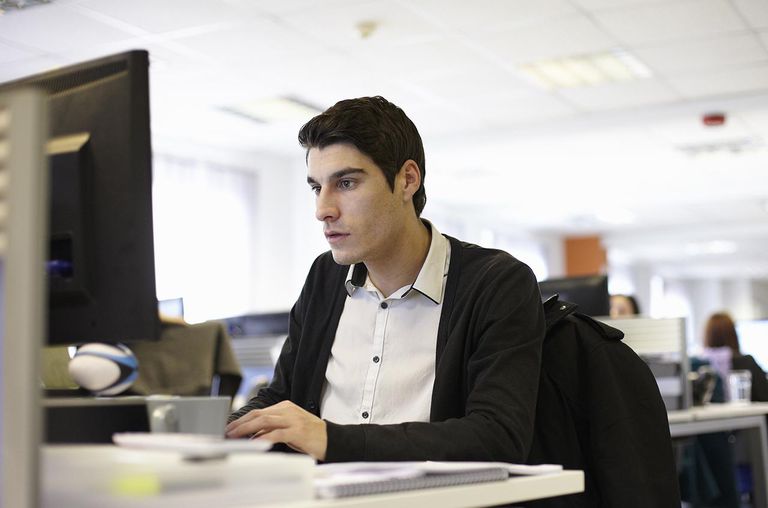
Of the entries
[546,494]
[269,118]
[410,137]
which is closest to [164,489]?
[546,494]

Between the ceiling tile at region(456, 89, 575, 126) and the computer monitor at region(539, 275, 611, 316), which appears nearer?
the computer monitor at region(539, 275, 611, 316)

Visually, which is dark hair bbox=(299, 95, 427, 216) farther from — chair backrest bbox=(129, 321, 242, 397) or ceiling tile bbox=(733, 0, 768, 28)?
ceiling tile bbox=(733, 0, 768, 28)

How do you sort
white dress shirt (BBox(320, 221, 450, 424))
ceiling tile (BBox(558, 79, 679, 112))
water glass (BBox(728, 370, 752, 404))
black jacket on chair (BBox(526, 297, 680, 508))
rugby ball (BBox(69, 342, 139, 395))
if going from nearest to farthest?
rugby ball (BBox(69, 342, 139, 395)) → black jacket on chair (BBox(526, 297, 680, 508)) → white dress shirt (BBox(320, 221, 450, 424)) → water glass (BBox(728, 370, 752, 404)) → ceiling tile (BBox(558, 79, 679, 112))

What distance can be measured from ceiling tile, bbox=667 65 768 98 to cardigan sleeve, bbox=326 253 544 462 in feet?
15.6

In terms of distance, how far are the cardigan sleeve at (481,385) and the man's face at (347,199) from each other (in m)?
0.18

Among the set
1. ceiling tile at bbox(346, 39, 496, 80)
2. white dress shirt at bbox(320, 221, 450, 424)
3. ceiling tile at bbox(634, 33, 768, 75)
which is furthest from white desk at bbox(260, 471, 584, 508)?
ceiling tile at bbox(634, 33, 768, 75)

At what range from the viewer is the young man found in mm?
1445

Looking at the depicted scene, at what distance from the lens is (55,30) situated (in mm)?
4789

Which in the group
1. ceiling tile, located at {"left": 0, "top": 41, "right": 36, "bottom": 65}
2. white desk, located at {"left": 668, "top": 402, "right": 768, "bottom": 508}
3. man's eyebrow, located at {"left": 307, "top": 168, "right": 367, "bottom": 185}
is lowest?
white desk, located at {"left": 668, "top": 402, "right": 768, "bottom": 508}

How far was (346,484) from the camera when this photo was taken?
0.89 m

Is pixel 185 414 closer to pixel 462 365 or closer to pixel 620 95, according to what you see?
pixel 462 365

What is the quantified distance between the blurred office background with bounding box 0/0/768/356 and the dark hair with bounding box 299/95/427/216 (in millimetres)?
2989

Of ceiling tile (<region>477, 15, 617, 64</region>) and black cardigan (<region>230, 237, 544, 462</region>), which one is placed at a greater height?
ceiling tile (<region>477, 15, 617, 64</region>)

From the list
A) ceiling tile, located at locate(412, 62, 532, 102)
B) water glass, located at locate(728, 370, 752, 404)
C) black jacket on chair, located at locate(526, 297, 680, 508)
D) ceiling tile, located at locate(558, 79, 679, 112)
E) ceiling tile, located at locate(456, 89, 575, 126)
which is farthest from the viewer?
ceiling tile, located at locate(456, 89, 575, 126)
